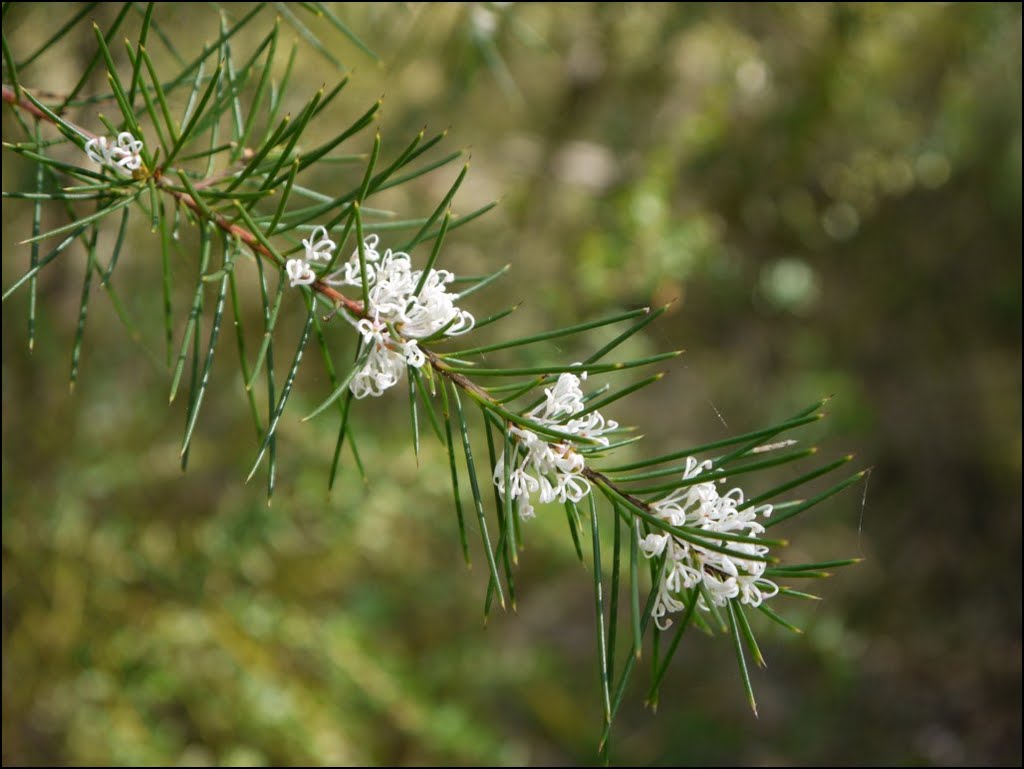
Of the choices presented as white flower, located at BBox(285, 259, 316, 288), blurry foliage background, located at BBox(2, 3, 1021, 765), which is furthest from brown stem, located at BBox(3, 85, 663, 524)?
blurry foliage background, located at BBox(2, 3, 1021, 765)

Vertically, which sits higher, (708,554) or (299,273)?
(299,273)

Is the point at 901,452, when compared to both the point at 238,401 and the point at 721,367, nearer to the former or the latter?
the point at 721,367

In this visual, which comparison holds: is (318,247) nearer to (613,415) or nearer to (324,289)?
(324,289)

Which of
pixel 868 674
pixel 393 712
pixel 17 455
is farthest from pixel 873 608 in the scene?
pixel 17 455

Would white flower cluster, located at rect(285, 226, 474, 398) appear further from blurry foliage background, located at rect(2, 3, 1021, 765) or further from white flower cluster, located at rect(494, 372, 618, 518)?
blurry foliage background, located at rect(2, 3, 1021, 765)

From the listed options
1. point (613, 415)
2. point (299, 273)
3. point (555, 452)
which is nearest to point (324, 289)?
point (299, 273)

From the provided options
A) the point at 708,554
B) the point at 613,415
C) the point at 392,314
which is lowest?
the point at 708,554
